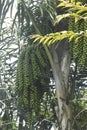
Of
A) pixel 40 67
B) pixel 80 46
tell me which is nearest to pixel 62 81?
pixel 40 67

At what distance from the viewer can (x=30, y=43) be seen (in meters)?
4.05

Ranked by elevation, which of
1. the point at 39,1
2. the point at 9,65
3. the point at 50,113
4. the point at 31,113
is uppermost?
the point at 39,1

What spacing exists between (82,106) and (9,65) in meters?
1.21

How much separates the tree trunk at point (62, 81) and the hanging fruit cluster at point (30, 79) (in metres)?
0.16

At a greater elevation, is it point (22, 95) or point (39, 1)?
point (39, 1)

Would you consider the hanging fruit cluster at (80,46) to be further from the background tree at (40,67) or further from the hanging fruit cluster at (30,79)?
the hanging fruit cluster at (30,79)

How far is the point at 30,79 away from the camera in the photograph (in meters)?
3.69

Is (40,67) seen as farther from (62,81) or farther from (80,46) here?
(80,46)

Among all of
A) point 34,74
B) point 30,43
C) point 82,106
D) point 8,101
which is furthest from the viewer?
point 82,106

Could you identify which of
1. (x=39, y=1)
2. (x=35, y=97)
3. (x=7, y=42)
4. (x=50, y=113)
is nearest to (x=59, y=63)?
(x=35, y=97)

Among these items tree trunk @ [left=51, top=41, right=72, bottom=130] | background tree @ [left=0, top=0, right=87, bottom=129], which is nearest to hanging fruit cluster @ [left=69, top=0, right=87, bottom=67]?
background tree @ [left=0, top=0, right=87, bottom=129]

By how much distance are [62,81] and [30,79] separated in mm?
347

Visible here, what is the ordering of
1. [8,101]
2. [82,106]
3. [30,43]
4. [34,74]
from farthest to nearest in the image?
1. [82,106]
2. [8,101]
3. [30,43]
4. [34,74]

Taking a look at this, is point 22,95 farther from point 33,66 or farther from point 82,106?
point 82,106
